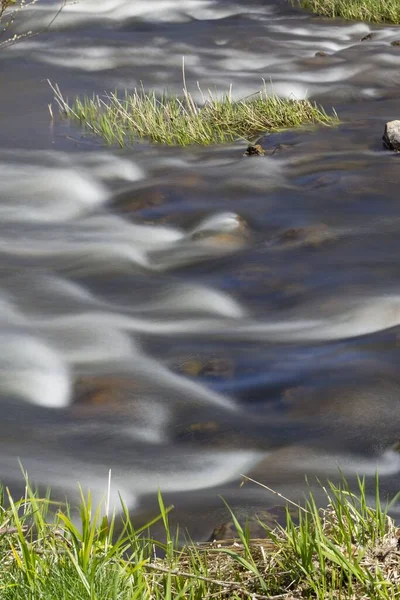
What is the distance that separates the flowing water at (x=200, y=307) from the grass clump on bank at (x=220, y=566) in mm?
781

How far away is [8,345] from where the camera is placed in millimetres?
4918

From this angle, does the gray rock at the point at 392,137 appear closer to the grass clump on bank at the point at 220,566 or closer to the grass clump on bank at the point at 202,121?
the grass clump on bank at the point at 202,121

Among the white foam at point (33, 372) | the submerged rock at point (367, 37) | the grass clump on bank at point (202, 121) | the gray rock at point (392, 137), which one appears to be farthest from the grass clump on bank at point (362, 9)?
the white foam at point (33, 372)

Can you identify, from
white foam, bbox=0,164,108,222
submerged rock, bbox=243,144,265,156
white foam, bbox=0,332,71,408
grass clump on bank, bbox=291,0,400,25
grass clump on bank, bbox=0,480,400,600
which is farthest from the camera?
grass clump on bank, bbox=291,0,400,25

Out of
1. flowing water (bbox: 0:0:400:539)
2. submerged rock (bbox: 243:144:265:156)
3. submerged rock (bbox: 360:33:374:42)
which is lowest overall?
flowing water (bbox: 0:0:400:539)

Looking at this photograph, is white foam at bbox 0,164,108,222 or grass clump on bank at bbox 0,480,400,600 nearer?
grass clump on bank at bbox 0,480,400,600

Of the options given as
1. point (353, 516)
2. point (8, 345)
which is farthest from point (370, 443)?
point (8, 345)

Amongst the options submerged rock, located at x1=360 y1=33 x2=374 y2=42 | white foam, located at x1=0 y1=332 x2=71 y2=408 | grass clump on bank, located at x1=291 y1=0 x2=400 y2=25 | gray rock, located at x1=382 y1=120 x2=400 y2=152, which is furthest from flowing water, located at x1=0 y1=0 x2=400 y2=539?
grass clump on bank, located at x1=291 y1=0 x2=400 y2=25

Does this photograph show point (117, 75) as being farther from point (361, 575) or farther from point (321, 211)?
point (361, 575)

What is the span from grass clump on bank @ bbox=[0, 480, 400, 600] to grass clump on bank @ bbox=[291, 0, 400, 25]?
40.6 feet

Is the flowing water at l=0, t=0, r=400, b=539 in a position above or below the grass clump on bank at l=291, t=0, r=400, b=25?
below

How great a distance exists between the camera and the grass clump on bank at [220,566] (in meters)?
2.17

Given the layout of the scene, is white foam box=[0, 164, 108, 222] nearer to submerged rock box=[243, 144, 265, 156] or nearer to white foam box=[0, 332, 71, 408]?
submerged rock box=[243, 144, 265, 156]

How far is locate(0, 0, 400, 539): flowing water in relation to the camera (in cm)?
372
